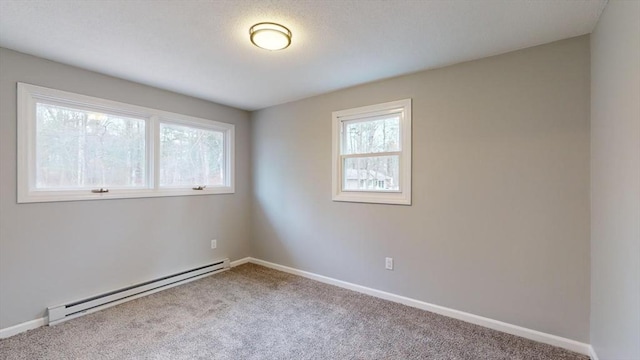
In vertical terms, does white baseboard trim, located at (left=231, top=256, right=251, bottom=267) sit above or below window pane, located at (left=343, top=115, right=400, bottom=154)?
below

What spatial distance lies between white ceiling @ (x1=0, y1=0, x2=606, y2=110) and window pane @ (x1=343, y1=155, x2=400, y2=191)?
92 cm

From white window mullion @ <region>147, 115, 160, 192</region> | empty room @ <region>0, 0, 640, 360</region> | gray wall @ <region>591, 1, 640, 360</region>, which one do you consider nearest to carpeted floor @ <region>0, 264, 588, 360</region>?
empty room @ <region>0, 0, 640, 360</region>

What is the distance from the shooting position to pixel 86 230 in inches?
107

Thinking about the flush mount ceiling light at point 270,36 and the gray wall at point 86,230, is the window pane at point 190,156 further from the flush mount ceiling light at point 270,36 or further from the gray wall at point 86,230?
the flush mount ceiling light at point 270,36

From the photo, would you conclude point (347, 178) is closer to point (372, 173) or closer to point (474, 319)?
point (372, 173)

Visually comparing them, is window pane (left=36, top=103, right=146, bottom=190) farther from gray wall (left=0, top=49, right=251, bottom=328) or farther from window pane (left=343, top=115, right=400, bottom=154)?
window pane (left=343, top=115, right=400, bottom=154)

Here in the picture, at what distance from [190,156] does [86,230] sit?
54.6 inches

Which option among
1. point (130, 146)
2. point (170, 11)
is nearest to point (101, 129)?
point (130, 146)

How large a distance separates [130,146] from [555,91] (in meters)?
4.07

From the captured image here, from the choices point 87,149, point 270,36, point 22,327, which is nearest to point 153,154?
point 87,149

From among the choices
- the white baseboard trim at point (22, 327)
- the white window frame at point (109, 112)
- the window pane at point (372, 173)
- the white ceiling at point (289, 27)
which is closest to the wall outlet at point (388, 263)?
the window pane at point (372, 173)

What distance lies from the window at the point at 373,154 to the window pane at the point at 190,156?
1.79 m

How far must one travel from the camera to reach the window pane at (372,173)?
3.00 metres

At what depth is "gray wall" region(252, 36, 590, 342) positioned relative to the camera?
6.78ft
